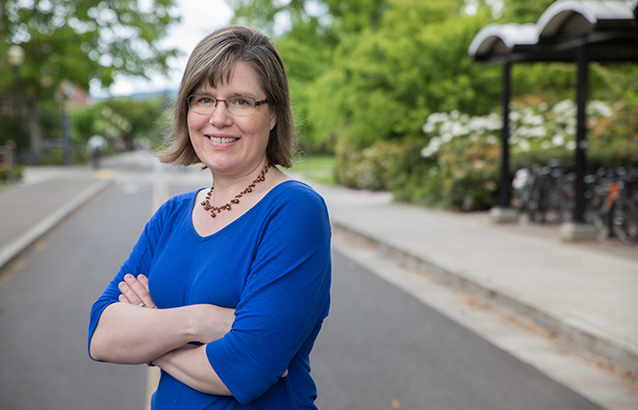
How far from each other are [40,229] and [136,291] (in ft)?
36.7

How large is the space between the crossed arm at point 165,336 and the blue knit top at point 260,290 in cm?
4

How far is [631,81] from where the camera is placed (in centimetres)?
1666

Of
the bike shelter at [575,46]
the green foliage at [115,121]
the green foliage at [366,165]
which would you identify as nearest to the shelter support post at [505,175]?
the bike shelter at [575,46]

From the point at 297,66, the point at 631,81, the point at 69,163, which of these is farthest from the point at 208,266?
the point at 69,163

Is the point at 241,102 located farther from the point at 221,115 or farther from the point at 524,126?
the point at 524,126

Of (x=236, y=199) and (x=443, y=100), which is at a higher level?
(x=443, y=100)

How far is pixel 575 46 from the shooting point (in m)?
11.2

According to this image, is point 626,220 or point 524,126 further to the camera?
point 524,126

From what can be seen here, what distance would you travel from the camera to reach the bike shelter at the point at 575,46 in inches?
396

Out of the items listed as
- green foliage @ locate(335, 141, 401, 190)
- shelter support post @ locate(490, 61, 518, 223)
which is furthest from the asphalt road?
green foliage @ locate(335, 141, 401, 190)

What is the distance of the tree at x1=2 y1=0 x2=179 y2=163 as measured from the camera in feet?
118

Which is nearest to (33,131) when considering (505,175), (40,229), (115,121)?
(40,229)

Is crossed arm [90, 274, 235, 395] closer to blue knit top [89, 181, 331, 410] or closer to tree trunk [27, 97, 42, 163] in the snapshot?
blue knit top [89, 181, 331, 410]

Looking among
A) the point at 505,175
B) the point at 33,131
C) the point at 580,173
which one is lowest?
the point at 505,175
